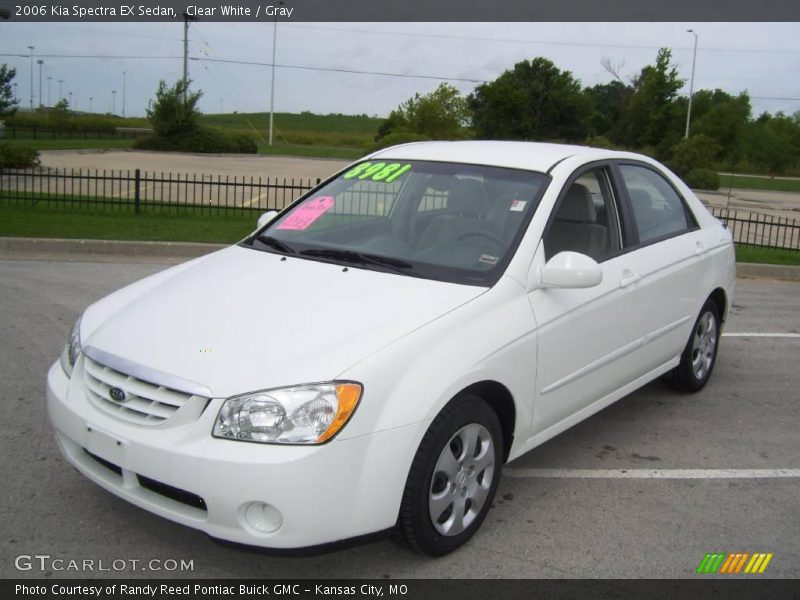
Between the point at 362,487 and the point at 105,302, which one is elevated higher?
the point at 105,302

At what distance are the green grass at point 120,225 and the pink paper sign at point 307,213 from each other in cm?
732

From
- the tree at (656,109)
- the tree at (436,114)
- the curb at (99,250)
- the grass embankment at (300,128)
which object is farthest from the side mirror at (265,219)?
the grass embankment at (300,128)

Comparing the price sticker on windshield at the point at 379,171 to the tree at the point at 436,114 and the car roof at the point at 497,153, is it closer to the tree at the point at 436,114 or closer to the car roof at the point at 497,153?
the car roof at the point at 497,153

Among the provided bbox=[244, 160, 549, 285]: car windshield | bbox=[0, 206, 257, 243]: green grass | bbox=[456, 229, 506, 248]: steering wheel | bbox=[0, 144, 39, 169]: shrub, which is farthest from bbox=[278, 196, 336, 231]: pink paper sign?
bbox=[0, 144, 39, 169]: shrub

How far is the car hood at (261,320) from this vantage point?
3117 millimetres

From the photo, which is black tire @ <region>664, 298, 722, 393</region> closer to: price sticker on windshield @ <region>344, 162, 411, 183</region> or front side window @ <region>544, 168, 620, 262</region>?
front side window @ <region>544, 168, 620, 262</region>

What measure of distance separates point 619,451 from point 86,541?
2.89 m

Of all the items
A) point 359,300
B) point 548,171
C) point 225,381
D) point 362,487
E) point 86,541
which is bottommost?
point 86,541

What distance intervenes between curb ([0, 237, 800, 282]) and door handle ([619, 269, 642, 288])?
24.9ft

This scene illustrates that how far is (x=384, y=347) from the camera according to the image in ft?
10.5

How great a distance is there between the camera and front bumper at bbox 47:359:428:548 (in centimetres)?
290

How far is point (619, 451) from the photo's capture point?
4785mm

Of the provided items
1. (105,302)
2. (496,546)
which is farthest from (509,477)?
(105,302)

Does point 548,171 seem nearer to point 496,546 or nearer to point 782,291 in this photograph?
point 496,546
